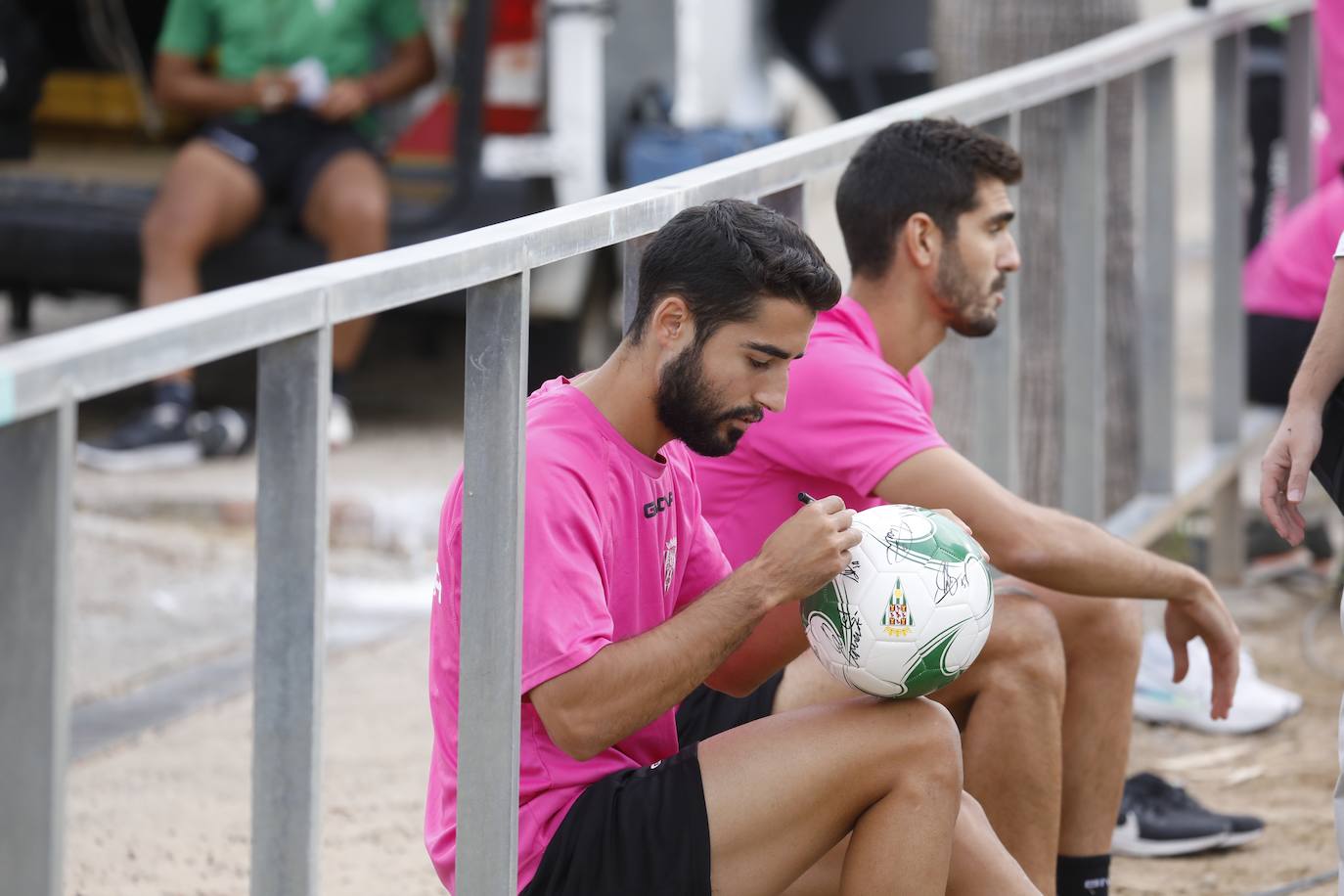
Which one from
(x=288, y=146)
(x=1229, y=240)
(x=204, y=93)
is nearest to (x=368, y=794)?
(x=1229, y=240)

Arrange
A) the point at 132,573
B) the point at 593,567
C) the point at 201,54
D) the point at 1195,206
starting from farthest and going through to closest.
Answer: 1. the point at 1195,206
2. the point at 201,54
3. the point at 132,573
4. the point at 593,567

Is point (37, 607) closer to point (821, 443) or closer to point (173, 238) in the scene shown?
point (821, 443)

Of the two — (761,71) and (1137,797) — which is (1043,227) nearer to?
(1137,797)

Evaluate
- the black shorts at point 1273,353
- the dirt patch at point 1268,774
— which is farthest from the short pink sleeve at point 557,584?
the black shorts at point 1273,353

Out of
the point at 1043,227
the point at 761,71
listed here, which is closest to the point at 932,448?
the point at 1043,227

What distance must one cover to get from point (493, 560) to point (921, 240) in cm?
125

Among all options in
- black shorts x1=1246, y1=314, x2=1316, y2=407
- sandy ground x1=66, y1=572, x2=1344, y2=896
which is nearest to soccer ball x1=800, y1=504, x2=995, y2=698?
sandy ground x1=66, y1=572, x2=1344, y2=896

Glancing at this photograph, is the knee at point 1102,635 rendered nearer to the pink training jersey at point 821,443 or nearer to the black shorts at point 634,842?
the pink training jersey at point 821,443

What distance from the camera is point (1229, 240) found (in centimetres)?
528

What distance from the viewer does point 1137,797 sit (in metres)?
3.85

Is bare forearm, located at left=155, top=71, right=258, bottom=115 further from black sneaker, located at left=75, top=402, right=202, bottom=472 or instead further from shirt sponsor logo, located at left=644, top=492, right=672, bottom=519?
shirt sponsor logo, located at left=644, top=492, right=672, bottom=519

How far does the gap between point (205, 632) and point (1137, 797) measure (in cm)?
231

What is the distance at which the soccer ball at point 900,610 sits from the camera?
2.47 metres

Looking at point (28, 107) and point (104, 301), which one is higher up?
point (28, 107)
